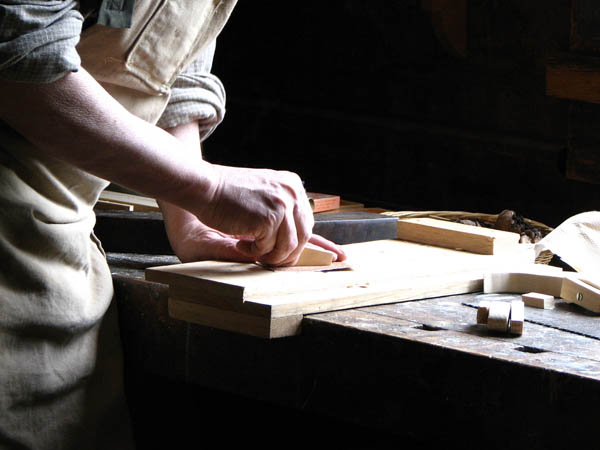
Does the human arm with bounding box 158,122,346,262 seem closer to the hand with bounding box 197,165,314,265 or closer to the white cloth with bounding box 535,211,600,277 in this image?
the hand with bounding box 197,165,314,265

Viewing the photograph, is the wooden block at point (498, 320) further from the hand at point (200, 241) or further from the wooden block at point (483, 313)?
the hand at point (200, 241)

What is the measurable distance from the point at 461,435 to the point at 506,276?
53 centimetres

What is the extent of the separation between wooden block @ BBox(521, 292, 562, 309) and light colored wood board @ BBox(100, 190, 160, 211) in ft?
4.76

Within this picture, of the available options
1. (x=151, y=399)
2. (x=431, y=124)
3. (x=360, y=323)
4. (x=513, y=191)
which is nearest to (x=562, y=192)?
(x=513, y=191)

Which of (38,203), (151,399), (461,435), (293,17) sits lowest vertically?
(151,399)

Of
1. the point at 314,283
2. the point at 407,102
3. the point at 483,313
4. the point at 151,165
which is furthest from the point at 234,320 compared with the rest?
the point at 407,102

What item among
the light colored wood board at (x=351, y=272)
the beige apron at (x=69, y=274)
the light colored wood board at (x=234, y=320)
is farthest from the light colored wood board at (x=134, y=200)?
the light colored wood board at (x=234, y=320)

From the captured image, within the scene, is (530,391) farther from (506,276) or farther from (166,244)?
(166,244)

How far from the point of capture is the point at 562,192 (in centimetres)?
375

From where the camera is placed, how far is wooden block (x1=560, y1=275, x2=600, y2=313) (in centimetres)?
167

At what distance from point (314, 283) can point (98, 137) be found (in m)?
0.44

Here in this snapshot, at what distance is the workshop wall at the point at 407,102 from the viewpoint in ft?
12.5

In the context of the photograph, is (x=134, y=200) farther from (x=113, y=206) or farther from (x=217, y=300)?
(x=217, y=300)

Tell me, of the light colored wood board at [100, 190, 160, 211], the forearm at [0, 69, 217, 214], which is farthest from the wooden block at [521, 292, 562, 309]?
the light colored wood board at [100, 190, 160, 211]
